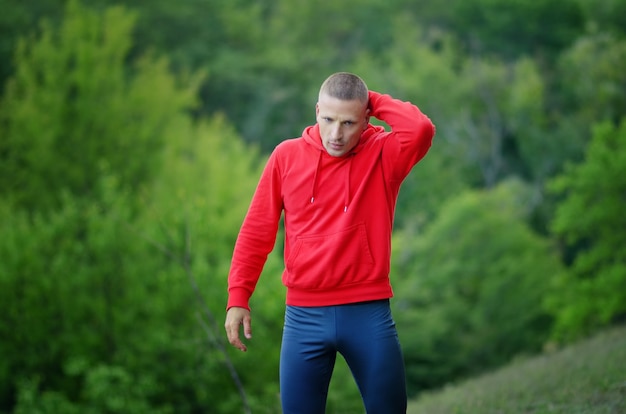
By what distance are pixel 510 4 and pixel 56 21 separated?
20.4m

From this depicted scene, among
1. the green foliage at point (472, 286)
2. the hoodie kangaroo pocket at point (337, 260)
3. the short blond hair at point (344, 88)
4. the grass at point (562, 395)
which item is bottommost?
the green foliage at point (472, 286)

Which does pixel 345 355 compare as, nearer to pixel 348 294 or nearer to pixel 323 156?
pixel 348 294

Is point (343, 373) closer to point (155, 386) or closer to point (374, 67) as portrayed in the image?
point (155, 386)

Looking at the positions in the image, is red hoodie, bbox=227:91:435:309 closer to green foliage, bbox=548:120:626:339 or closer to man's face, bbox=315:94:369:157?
man's face, bbox=315:94:369:157

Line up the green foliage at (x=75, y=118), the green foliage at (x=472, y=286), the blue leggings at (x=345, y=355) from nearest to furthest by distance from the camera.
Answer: the blue leggings at (x=345, y=355) < the green foliage at (x=75, y=118) < the green foliage at (x=472, y=286)

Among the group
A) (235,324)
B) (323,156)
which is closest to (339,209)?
(323,156)

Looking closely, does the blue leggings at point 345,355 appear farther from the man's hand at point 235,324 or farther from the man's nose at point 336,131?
the man's nose at point 336,131

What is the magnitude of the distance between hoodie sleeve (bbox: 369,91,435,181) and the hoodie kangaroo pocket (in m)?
0.28

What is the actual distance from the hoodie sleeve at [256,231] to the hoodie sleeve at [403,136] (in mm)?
457

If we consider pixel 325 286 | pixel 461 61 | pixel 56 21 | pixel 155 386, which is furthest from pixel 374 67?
pixel 325 286

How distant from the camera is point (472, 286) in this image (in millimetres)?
25562

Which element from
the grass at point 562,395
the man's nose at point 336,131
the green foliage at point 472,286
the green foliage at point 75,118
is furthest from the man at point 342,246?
the green foliage at point 472,286

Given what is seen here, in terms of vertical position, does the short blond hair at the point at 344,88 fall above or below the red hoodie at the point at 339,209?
above

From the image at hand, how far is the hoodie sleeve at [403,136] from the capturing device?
3119mm
